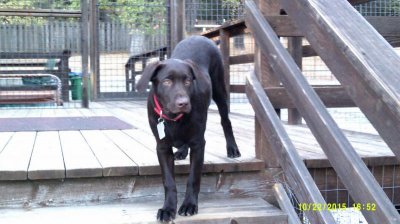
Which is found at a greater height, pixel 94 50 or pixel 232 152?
pixel 94 50

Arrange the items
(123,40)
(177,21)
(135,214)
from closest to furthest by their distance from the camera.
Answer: (135,214)
(177,21)
(123,40)

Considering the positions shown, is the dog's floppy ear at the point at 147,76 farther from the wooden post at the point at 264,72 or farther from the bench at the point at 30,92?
the bench at the point at 30,92

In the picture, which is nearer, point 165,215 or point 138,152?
point 165,215

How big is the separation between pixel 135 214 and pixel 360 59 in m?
1.54

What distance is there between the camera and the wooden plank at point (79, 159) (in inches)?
115

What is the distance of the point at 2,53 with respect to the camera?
8609 mm

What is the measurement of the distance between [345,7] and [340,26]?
15 cm

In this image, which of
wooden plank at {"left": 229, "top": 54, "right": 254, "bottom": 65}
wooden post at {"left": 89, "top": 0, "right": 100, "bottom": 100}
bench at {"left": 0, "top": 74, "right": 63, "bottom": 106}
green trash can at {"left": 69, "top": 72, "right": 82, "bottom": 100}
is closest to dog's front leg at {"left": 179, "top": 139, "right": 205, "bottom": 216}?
wooden plank at {"left": 229, "top": 54, "right": 254, "bottom": 65}

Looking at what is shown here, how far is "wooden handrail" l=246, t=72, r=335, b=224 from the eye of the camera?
2.51 meters

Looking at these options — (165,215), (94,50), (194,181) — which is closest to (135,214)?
(165,215)

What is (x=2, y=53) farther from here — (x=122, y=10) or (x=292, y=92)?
(x=292, y=92)

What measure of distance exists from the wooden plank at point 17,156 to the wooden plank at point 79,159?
8.9 inches

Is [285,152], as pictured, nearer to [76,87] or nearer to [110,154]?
[110,154]

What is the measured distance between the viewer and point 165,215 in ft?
8.79
